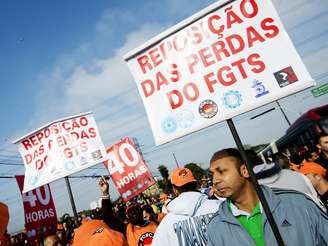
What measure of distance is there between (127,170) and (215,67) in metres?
6.40

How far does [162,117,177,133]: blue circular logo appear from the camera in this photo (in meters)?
2.79

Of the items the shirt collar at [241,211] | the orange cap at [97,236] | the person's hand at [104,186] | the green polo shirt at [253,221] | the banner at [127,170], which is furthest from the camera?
the banner at [127,170]

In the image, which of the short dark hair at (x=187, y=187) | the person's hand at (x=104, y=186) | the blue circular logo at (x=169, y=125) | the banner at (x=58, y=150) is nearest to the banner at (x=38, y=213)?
the banner at (x=58, y=150)

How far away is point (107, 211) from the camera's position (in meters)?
4.37

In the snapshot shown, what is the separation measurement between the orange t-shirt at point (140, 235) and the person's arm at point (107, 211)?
0.19 meters

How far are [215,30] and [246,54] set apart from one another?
367mm

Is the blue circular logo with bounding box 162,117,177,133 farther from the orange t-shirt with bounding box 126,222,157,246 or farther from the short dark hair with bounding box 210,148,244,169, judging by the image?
the orange t-shirt with bounding box 126,222,157,246

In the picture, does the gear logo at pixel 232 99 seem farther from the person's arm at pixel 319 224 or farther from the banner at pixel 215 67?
the person's arm at pixel 319 224

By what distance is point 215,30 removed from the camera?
2.78m

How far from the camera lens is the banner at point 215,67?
8.36 feet

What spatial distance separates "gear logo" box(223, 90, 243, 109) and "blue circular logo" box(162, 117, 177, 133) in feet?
1.59

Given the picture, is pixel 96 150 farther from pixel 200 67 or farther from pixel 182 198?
pixel 200 67

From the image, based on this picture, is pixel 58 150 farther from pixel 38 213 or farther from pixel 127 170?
pixel 127 170

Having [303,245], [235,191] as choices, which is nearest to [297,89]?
[235,191]
